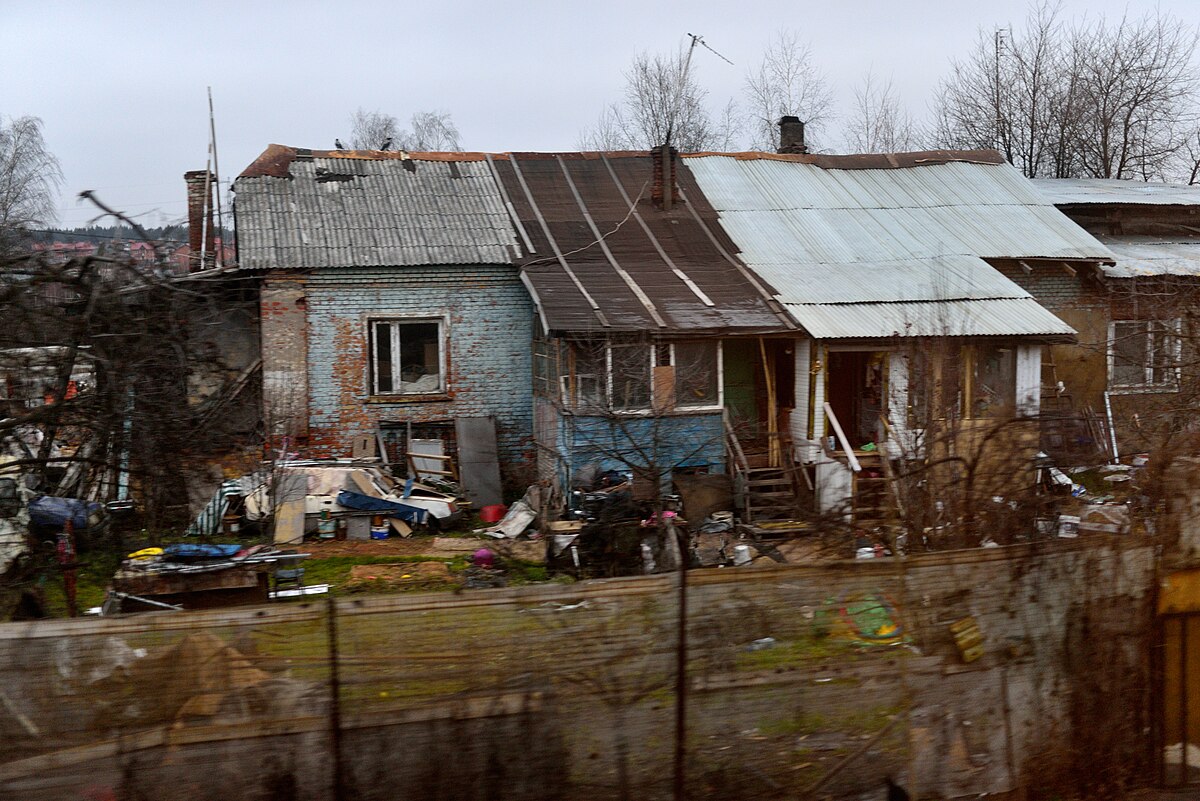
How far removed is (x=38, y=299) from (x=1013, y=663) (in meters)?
5.70

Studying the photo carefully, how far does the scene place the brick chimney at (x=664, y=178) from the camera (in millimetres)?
17625

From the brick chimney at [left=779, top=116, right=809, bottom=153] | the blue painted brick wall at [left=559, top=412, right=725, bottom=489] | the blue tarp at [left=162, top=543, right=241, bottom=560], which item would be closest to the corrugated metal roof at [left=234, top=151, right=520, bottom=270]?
the blue painted brick wall at [left=559, top=412, right=725, bottom=489]

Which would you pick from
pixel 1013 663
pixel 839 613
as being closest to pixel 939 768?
pixel 1013 663

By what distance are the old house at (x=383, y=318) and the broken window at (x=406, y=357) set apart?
17mm

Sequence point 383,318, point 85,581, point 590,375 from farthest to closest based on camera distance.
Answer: point 383,318
point 590,375
point 85,581

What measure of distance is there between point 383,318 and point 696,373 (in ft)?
16.5

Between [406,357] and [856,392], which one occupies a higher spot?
[406,357]

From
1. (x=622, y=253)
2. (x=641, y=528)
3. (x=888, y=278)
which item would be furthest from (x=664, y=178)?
(x=641, y=528)

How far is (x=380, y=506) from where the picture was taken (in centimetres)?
1352

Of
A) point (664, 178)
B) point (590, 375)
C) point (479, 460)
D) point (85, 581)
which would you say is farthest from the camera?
point (664, 178)

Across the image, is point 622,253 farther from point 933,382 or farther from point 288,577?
point 288,577

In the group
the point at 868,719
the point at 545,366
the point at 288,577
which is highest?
the point at 545,366

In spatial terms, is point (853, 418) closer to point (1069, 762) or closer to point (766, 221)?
point (766, 221)

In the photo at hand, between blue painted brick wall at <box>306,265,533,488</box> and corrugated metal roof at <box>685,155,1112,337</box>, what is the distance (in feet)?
13.5
